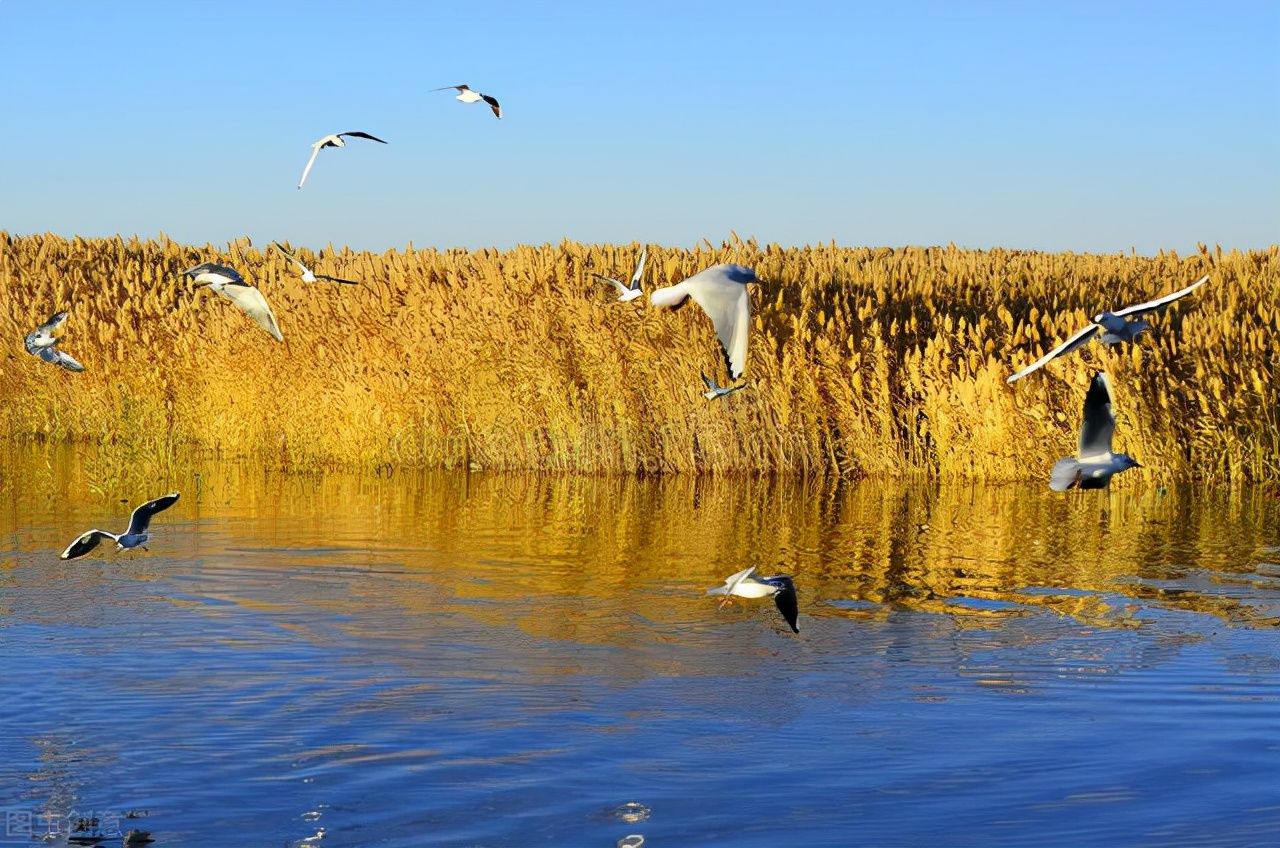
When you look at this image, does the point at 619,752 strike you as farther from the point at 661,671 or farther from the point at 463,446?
the point at 463,446

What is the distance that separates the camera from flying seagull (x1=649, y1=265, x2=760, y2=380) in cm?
922

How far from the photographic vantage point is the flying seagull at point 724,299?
9.22 metres

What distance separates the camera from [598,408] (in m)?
20.6

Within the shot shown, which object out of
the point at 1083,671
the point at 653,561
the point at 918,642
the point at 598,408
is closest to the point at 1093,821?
the point at 1083,671

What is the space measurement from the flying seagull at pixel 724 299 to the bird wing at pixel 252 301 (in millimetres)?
3547

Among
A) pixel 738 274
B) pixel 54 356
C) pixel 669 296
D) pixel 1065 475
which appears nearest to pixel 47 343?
pixel 54 356

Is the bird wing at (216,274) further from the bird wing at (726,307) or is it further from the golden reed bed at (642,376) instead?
the golden reed bed at (642,376)

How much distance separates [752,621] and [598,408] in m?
10.2

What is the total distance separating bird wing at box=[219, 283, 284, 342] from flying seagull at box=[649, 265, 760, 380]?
3.55 m

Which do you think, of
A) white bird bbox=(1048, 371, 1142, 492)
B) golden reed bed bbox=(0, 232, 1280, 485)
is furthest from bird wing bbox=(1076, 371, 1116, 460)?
golden reed bed bbox=(0, 232, 1280, 485)

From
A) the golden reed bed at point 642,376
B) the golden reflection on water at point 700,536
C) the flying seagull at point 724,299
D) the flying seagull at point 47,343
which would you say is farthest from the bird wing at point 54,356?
the flying seagull at point 724,299

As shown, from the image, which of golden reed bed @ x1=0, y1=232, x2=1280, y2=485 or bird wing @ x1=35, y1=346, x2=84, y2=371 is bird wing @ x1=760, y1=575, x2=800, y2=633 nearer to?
bird wing @ x1=35, y1=346, x2=84, y2=371

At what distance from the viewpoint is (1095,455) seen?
29.8ft

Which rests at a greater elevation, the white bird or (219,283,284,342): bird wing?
(219,283,284,342): bird wing
